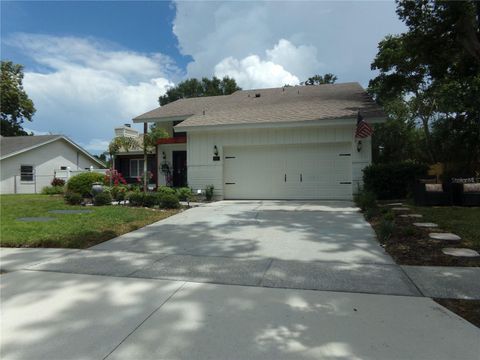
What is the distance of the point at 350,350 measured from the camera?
2.67 meters

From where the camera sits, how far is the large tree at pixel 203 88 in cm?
3769

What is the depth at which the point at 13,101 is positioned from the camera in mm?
32688

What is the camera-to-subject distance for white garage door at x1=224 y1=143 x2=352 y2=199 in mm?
13242

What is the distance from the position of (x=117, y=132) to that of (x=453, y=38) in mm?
19153

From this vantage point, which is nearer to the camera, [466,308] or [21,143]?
[466,308]

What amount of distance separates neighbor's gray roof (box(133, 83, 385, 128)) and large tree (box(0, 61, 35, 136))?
63.2 feet

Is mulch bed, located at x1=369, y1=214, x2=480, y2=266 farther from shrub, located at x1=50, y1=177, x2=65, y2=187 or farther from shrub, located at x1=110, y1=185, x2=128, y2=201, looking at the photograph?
shrub, located at x1=50, y1=177, x2=65, y2=187

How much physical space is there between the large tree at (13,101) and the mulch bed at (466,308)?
3365cm

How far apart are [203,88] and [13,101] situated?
18.9 metres

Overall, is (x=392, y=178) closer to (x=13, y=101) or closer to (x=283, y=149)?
(x=283, y=149)

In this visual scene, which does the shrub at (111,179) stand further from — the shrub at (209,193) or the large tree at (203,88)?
the large tree at (203,88)

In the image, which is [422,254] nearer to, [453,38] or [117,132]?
[453,38]

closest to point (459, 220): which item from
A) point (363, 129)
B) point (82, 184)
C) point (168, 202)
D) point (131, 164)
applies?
point (363, 129)

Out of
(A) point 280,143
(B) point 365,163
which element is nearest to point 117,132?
(A) point 280,143
